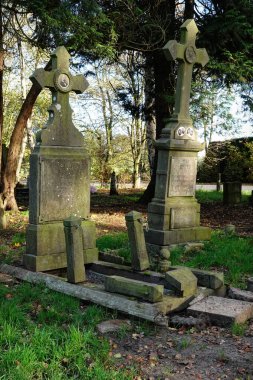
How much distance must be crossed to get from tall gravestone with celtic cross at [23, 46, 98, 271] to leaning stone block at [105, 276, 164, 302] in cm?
161

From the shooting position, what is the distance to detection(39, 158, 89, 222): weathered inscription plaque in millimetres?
6621

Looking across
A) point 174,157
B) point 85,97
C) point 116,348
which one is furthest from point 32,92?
point 85,97

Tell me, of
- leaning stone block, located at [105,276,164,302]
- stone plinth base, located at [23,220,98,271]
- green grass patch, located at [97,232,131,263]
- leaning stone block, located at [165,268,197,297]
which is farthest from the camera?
green grass patch, located at [97,232,131,263]

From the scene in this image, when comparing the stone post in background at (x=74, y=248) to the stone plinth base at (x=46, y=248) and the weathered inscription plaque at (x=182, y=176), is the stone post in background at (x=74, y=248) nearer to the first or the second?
the stone plinth base at (x=46, y=248)

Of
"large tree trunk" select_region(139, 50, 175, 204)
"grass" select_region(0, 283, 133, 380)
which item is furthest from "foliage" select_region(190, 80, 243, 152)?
"grass" select_region(0, 283, 133, 380)

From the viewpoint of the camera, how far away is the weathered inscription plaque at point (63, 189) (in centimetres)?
662

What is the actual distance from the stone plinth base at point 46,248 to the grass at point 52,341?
1144mm

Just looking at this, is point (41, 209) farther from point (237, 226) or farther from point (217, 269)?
point (237, 226)

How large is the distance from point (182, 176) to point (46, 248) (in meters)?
3.35

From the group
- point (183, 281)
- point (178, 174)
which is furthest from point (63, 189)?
point (178, 174)

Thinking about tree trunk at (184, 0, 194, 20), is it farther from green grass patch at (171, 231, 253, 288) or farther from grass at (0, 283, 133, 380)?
grass at (0, 283, 133, 380)

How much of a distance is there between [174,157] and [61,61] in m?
2.86

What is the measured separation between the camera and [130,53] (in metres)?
15.3

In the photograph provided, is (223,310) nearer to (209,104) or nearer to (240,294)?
(240,294)
